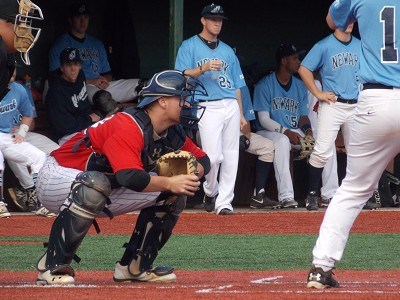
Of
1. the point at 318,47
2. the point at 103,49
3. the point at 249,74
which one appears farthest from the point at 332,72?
the point at 103,49

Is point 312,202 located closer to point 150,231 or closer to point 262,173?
point 262,173

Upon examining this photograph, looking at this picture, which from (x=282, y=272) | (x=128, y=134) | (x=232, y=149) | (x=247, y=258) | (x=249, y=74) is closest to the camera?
(x=128, y=134)

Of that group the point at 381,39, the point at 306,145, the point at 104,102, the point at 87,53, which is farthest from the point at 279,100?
the point at 381,39

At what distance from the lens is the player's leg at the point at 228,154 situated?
34.4 ft

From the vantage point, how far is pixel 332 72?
10.7 m

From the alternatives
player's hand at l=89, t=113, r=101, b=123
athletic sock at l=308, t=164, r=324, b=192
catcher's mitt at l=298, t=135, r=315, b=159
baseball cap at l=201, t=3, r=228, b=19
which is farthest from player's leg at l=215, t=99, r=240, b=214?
player's hand at l=89, t=113, r=101, b=123

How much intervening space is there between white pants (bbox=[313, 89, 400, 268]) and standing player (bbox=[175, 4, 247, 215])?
5224mm

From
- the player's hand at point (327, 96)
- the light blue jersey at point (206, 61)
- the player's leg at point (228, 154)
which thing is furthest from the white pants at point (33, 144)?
the player's hand at point (327, 96)

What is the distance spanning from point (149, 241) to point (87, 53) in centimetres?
665

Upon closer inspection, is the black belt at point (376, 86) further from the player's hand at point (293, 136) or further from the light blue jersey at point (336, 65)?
the player's hand at point (293, 136)

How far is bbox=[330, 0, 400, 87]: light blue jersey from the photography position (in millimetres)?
5129

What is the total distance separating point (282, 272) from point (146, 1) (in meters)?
7.29

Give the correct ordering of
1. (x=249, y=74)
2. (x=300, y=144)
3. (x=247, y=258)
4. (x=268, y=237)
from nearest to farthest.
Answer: (x=247, y=258) < (x=268, y=237) < (x=300, y=144) < (x=249, y=74)

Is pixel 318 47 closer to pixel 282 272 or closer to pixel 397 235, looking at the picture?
pixel 397 235
